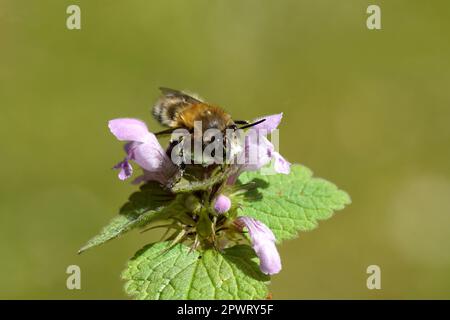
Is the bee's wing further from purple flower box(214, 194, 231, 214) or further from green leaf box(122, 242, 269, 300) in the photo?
green leaf box(122, 242, 269, 300)

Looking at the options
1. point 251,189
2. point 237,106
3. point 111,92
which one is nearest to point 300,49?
point 237,106

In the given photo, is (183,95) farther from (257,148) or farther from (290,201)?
(290,201)

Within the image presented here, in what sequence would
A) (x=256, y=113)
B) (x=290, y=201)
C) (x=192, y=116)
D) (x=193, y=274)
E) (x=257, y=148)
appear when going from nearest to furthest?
1. (x=193, y=274)
2. (x=192, y=116)
3. (x=257, y=148)
4. (x=290, y=201)
5. (x=256, y=113)

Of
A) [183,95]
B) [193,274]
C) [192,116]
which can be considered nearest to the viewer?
[193,274]

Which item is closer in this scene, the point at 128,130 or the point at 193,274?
the point at 193,274

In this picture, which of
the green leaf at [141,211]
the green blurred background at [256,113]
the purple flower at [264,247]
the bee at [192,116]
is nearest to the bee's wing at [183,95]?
the bee at [192,116]

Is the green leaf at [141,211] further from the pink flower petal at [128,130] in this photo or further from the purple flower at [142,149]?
the pink flower petal at [128,130]

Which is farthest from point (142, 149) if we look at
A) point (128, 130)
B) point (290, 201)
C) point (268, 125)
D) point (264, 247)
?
point (290, 201)

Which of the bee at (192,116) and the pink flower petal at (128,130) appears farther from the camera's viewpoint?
the pink flower petal at (128,130)
